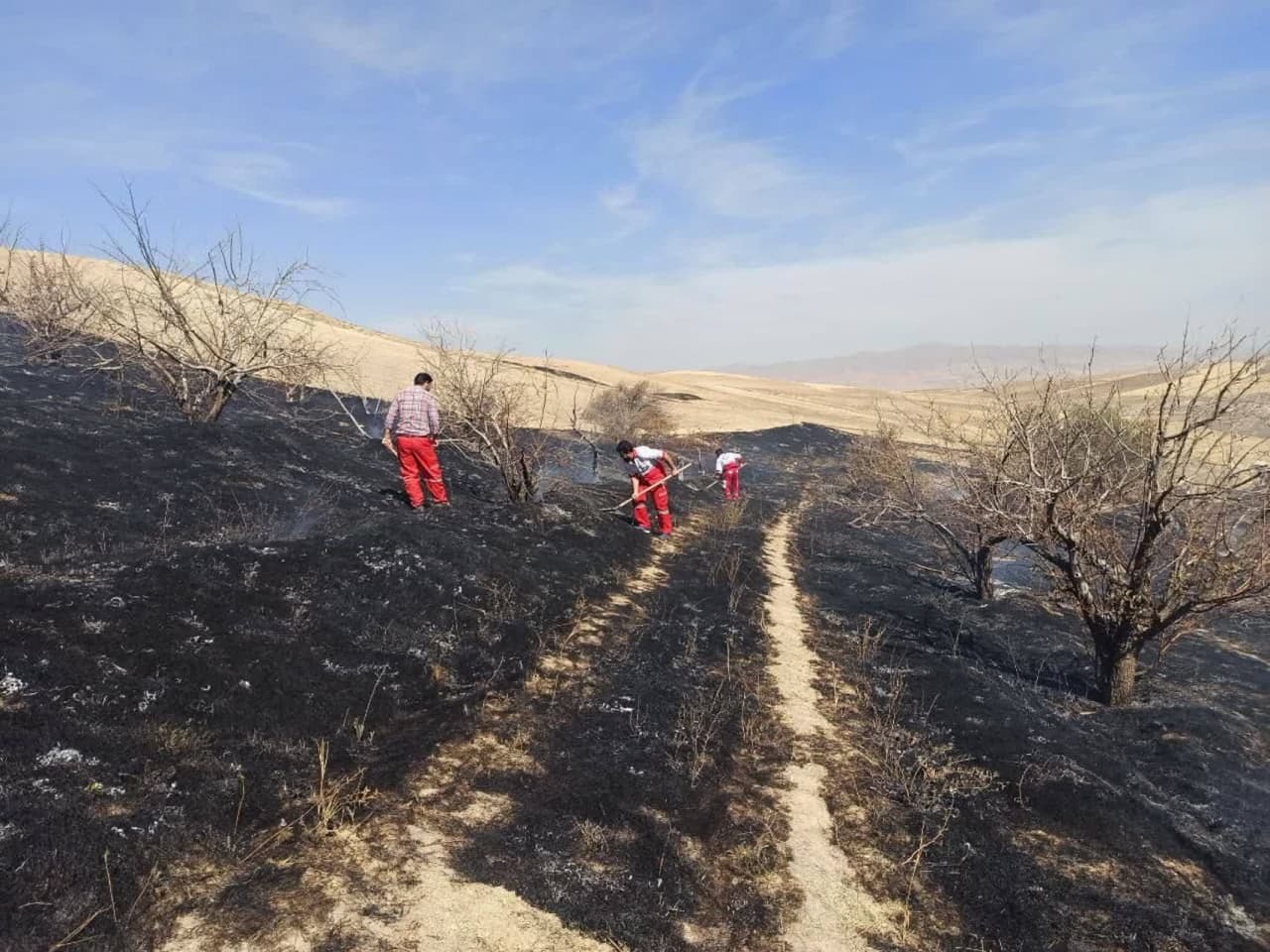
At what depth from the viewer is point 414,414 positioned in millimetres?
9039

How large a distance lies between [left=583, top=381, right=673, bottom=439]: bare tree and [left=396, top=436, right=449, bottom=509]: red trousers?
13690 millimetres

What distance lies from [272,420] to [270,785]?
38.2 feet

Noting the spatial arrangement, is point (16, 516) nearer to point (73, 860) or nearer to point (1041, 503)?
point (73, 860)

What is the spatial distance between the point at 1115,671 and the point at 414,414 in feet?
26.4

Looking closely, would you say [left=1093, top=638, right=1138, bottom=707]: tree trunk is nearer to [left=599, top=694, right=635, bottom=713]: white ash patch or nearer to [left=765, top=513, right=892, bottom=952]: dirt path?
[left=765, top=513, right=892, bottom=952]: dirt path

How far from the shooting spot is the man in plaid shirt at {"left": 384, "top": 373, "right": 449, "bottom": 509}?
29.6 feet

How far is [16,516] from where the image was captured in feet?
22.4

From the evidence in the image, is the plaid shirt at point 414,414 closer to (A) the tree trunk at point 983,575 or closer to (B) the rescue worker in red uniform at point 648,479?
(B) the rescue worker in red uniform at point 648,479

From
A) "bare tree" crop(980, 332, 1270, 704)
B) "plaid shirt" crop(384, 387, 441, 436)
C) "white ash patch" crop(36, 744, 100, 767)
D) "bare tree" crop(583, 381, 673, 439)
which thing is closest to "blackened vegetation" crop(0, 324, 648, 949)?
"white ash patch" crop(36, 744, 100, 767)

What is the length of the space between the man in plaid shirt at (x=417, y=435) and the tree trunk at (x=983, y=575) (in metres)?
7.74

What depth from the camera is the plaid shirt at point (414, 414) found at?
29.6 ft

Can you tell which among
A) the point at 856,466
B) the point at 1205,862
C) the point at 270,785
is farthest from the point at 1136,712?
the point at 856,466

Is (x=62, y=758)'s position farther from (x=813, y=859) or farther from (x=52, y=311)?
(x=52, y=311)

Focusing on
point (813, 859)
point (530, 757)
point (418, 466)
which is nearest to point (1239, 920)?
point (813, 859)
